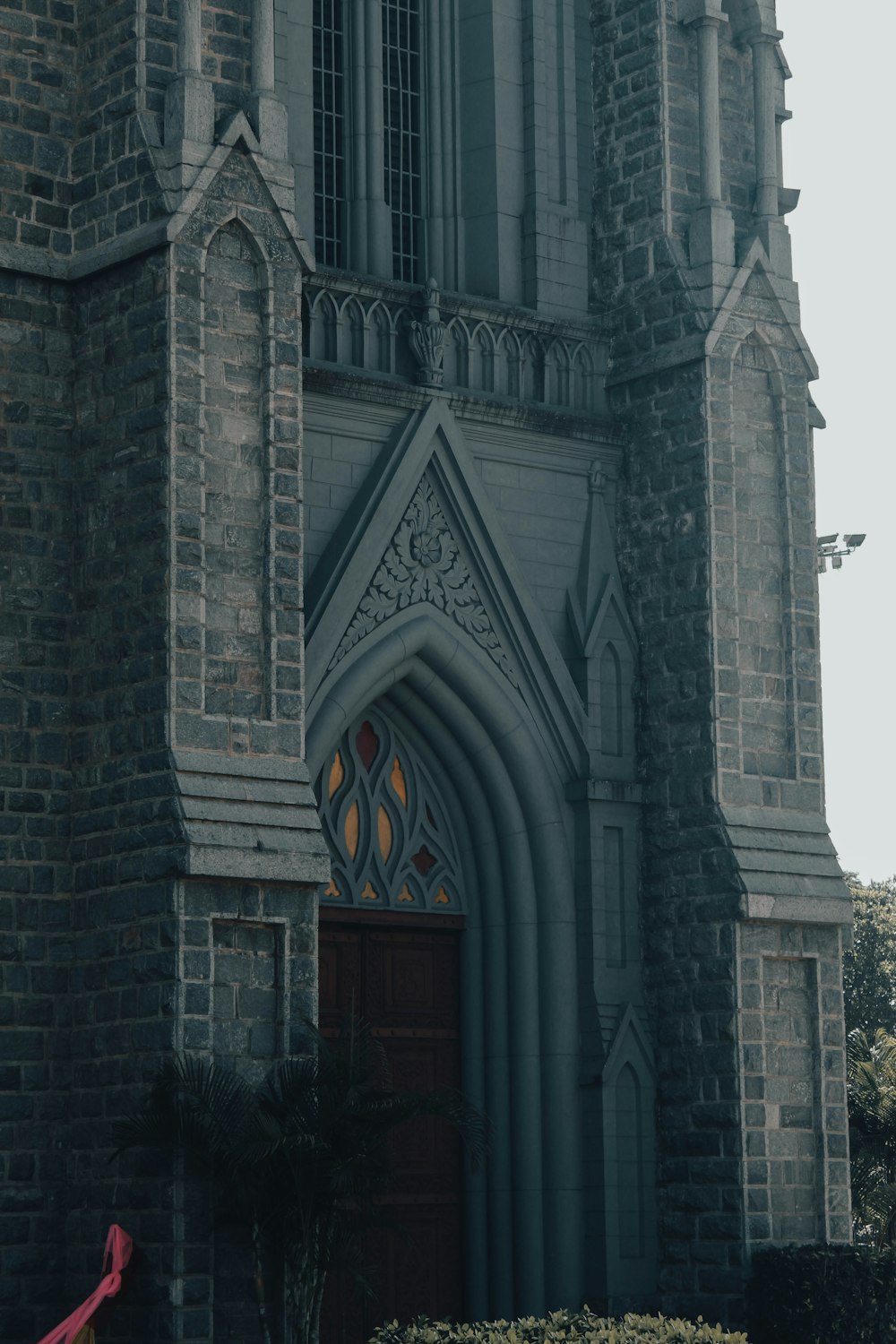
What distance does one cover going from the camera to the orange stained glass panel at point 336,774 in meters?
17.2

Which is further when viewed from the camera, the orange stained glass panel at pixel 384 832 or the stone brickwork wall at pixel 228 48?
the orange stained glass panel at pixel 384 832

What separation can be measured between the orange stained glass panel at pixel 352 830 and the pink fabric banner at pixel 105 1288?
3859 mm

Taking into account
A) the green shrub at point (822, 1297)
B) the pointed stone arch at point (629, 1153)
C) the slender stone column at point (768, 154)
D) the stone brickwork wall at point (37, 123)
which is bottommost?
the green shrub at point (822, 1297)

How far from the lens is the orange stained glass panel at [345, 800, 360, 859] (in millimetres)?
17297

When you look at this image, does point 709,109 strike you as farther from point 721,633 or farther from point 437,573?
point 437,573

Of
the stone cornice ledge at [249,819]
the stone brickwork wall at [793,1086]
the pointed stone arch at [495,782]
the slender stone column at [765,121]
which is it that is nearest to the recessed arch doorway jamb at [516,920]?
the pointed stone arch at [495,782]

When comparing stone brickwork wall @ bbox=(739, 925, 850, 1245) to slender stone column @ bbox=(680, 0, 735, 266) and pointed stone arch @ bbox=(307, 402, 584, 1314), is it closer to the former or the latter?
pointed stone arch @ bbox=(307, 402, 584, 1314)

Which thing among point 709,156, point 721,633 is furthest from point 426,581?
point 709,156

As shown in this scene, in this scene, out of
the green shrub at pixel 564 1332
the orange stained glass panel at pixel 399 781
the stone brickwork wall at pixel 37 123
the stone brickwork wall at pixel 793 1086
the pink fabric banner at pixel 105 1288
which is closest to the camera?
the green shrub at pixel 564 1332

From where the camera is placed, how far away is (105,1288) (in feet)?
44.9

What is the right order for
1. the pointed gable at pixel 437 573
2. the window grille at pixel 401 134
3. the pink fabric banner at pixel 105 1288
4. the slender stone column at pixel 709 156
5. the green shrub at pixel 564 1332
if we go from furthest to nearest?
the window grille at pixel 401 134 < the slender stone column at pixel 709 156 < the pointed gable at pixel 437 573 < the pink fabric banner at pixel 105 1288 < the green shrub at pixel 564 1332

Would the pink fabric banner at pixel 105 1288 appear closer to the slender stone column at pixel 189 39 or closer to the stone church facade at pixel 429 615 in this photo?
the stone church facade at pixel 429 615

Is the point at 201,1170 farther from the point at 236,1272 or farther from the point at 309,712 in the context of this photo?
the point at 309,712

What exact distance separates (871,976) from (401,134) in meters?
26.3
